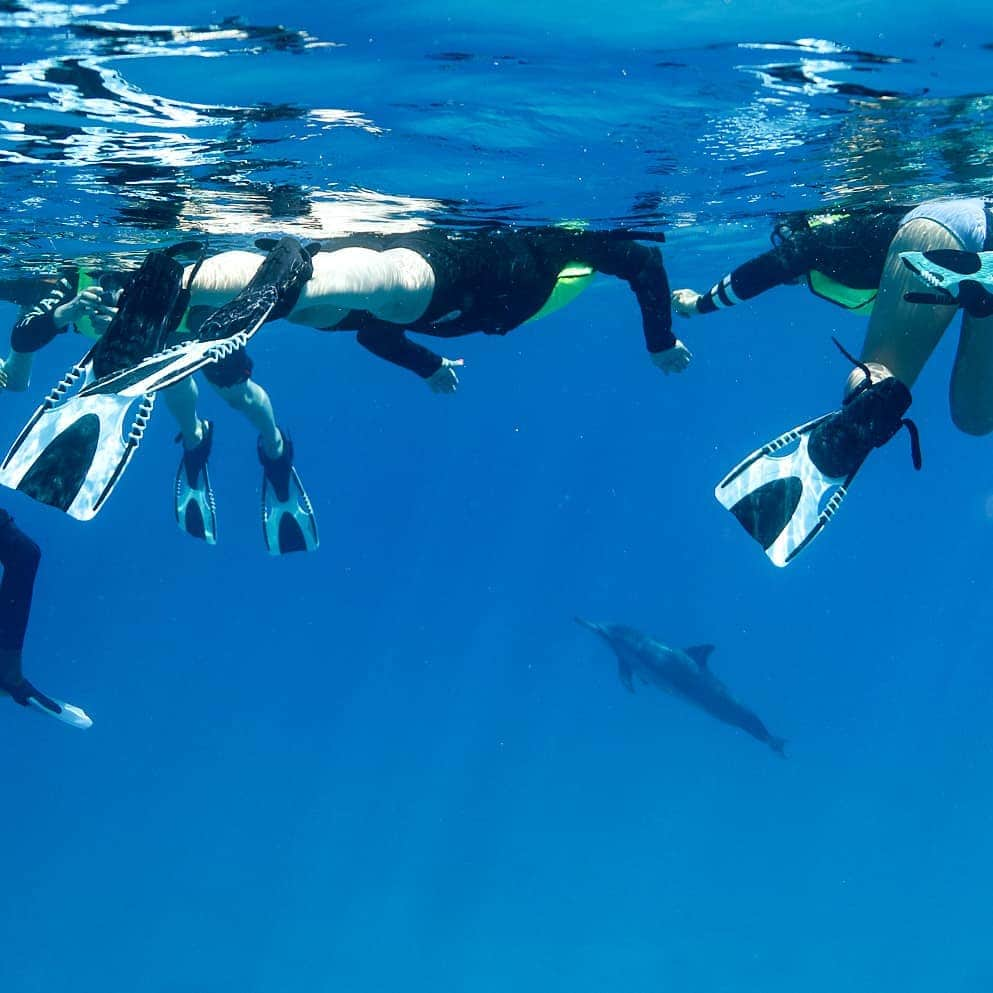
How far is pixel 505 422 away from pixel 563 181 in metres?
46.7

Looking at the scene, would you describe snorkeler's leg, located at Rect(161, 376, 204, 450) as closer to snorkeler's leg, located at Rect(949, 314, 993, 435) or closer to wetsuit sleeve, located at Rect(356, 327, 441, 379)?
wetsuit sleeve, located at Rect(356, 327, 441, 379)

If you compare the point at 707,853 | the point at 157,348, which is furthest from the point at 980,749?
the point at 157,348

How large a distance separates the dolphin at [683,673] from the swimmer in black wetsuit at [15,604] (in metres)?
10.6

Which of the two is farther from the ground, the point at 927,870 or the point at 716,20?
the point at 716,20

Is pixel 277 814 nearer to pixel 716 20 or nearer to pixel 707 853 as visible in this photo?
pixel 707 853

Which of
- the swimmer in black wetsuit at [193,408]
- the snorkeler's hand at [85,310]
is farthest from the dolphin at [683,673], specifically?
the snorkeler's hand at [85,310]

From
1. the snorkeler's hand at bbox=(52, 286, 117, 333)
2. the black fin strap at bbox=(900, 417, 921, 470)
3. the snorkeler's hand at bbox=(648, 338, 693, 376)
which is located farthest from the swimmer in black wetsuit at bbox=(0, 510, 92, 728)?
the black fin strap at bbox=(900, 417, 921, 470)

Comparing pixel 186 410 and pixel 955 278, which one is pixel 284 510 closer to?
pixel 186 410

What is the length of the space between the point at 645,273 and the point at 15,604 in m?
6.72

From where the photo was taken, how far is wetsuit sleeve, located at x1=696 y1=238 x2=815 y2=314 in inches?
309

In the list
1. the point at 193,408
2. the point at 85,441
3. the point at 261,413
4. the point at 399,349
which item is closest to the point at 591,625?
the point at 261,413

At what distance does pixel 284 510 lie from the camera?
1132cm

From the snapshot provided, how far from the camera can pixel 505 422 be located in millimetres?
57656

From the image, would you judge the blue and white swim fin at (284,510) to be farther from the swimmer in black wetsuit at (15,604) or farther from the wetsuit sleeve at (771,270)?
the wetsuit sleeve at (771,270)
